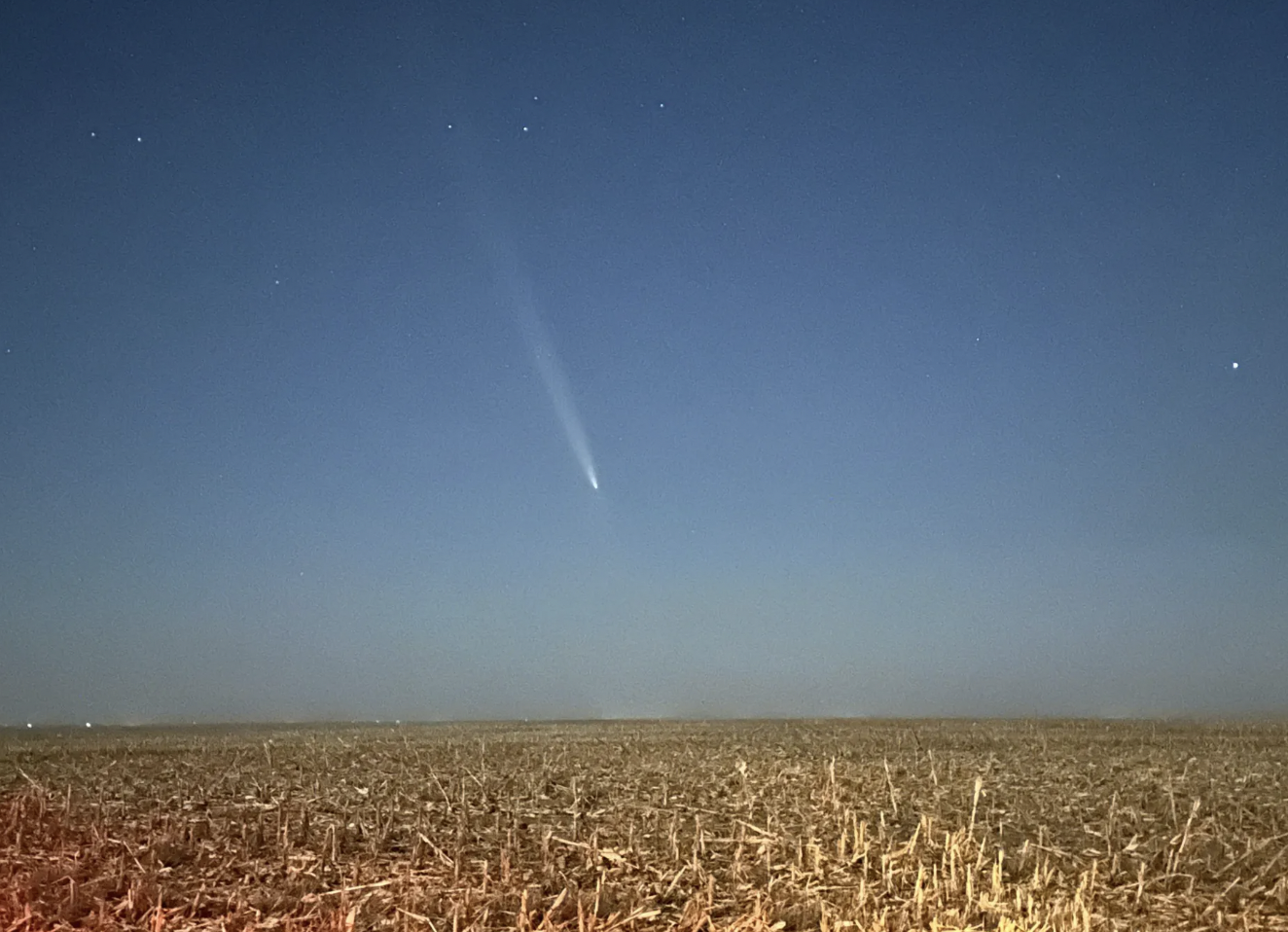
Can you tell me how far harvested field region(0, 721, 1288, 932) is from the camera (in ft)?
38.3

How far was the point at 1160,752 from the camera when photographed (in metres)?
26.7

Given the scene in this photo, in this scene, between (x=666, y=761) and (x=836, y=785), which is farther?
(x=666, y=761)

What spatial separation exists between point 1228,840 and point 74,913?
12970mm

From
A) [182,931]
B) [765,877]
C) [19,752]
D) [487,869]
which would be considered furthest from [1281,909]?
[19,752]

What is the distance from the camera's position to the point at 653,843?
48.5ft

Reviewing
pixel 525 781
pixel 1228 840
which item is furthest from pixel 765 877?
pixel 525 781

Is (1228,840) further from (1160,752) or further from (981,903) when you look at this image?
(1160,752)

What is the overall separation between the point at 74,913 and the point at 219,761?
603 inches

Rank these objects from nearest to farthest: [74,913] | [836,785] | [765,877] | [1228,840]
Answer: [74,913], [765,877], [1228,840], [836,785]

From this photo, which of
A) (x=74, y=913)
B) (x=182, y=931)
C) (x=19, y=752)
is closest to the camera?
(x=182, y=931)

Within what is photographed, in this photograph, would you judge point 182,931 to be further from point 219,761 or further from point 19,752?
point 19,752

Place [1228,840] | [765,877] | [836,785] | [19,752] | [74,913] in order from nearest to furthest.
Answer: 1. [74,913]
2. [765,877]
3. [1228,840]
4. [836,785]
5. [19,752]

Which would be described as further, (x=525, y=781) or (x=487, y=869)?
(x=525, y=781)

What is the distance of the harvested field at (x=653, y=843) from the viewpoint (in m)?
11.7
